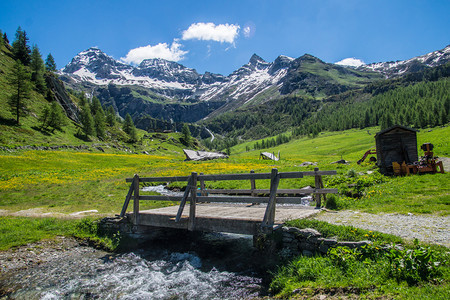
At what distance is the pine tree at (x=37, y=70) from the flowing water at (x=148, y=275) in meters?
126

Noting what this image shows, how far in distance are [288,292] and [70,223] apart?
561 inches

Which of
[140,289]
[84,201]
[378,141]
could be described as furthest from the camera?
[378,141]

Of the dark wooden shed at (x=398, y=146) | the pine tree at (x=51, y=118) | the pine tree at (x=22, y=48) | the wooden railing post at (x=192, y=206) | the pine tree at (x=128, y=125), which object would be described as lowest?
the wooden railing post at (x=192, y=206)

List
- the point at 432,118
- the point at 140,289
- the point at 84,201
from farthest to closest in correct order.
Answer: the point at 432,118, the point at 84,201, the point at 140,289

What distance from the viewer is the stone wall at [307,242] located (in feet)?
28.0

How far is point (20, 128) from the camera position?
237ft

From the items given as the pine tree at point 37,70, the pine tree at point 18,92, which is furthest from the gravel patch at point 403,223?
the pine tree at point 37,70

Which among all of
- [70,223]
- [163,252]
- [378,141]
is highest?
[378,141]

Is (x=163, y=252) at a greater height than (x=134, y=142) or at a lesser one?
lesser

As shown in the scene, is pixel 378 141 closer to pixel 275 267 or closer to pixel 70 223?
pixel 275 267

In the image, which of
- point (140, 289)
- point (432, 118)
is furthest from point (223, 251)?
point (432, 118)

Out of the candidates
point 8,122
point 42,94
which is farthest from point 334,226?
point 42,94

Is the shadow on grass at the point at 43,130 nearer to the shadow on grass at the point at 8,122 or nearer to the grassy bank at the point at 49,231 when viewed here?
the shadow on grass at the point at 8,122

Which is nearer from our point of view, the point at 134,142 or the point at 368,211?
the point at 368,211
